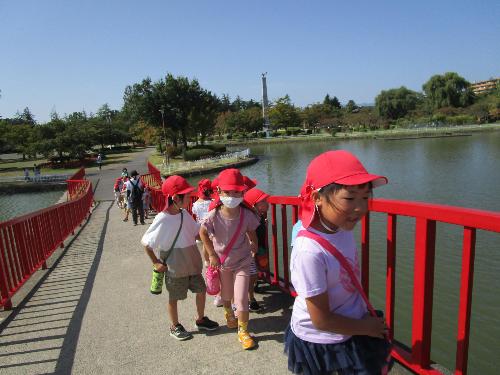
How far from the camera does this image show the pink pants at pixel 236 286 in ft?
10.3

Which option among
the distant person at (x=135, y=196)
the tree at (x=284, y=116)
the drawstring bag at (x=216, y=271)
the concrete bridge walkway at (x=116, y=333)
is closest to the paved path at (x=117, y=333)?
the concrete bridge walkway at (x=116, y=333)

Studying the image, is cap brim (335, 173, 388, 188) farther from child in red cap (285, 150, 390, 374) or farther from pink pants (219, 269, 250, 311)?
pink pants (219, 269, 250, 311)

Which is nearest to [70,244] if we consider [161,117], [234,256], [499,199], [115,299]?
[115,299]

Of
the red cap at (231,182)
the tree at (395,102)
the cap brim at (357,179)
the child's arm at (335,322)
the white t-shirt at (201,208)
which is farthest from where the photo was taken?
the tree at (395,102)

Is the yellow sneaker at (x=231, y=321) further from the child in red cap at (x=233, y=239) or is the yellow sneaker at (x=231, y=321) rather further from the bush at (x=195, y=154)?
the bush at (x=195, y=154)

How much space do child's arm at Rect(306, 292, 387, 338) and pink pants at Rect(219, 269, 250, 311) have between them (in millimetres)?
1572

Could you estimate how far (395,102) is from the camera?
8406 centimetres

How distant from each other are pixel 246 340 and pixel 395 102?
89.5m

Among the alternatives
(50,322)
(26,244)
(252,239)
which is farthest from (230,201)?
(26,244)

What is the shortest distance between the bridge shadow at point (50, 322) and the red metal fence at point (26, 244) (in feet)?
0.73

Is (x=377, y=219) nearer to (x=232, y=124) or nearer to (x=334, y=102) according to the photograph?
(x=232, y=124)

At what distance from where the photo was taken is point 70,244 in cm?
797

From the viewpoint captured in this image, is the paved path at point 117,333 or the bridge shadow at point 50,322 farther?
the bridge shadow at point 50,322

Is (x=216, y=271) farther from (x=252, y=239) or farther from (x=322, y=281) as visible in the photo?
(x=322, y=281)
